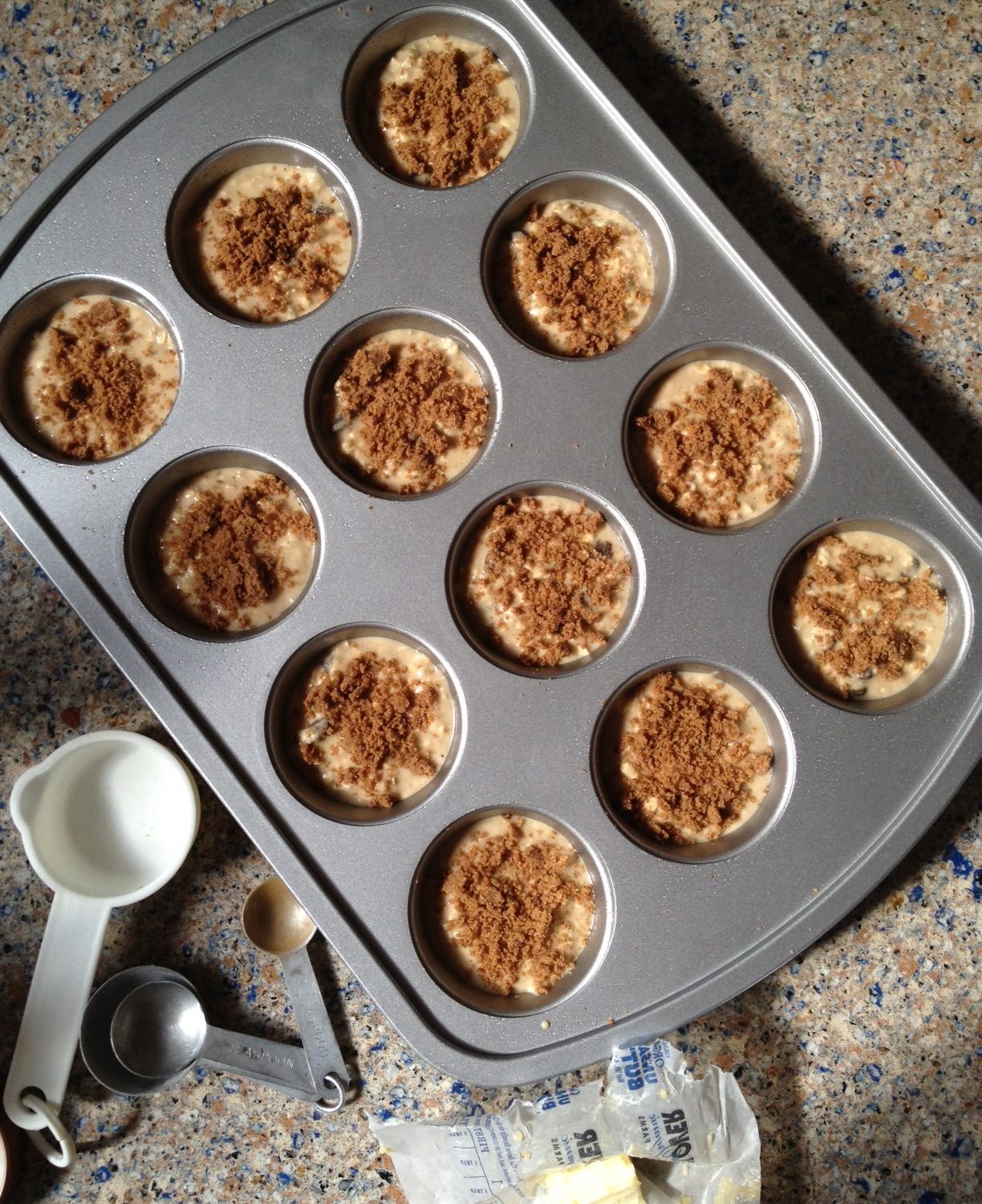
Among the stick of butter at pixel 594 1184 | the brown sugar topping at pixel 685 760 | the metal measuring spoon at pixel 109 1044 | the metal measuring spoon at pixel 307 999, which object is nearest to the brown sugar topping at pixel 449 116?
the brown sugar topping at pixel 685 760

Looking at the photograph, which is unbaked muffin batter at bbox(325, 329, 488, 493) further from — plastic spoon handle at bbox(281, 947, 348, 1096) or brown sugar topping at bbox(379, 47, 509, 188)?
plastic spoon handle at bbox(281, 947, 348, 1096)

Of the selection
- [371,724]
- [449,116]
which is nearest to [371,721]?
[371,724]

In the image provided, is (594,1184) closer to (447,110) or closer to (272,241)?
(272,241)

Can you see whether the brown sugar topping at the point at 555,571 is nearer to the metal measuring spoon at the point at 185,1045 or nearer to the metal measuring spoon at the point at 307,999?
the metal measuring spoon at the point at 307,999

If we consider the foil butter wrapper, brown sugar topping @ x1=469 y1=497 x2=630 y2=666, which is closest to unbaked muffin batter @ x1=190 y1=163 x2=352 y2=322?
brown sugar topping @ x1=469 y1=497 x2=630 y2=666

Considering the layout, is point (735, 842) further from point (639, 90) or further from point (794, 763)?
point (639, 90)
